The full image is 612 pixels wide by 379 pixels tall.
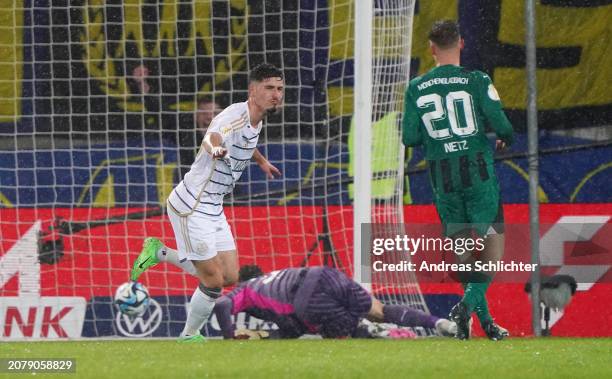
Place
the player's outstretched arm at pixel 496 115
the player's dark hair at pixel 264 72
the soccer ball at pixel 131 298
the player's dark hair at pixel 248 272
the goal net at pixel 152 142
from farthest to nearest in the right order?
the goal net at pixel 152 142 < the player's dark hair at pixel 248 272 < the soccer ball at pixel 131 298 < the player's dark hair at pixel 264 72 < the player's outstretched arm at pixel 496 115

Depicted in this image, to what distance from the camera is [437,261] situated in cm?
991

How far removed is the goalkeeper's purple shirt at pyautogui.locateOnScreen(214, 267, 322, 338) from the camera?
809 centimetres

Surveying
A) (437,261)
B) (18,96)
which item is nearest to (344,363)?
(437,261)

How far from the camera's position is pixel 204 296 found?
764 centimetres

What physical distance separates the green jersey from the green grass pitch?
2.99ft

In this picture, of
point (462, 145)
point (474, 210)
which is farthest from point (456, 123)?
point (474, 210)

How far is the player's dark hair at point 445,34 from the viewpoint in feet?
23.1

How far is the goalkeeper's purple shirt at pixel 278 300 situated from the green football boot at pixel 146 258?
1.73ft

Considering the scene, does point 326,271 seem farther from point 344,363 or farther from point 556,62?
point 556,62

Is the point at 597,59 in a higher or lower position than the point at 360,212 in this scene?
higher

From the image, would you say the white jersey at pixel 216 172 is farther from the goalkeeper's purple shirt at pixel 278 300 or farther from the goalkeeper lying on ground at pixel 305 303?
the goalkeeper's purple shirt at pixel 278 300

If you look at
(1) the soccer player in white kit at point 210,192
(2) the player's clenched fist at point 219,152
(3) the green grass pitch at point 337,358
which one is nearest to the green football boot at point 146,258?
(1) the soccer player in white kit at point 210,192

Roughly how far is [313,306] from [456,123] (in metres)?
1.61

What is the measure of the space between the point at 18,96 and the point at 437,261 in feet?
12.2
